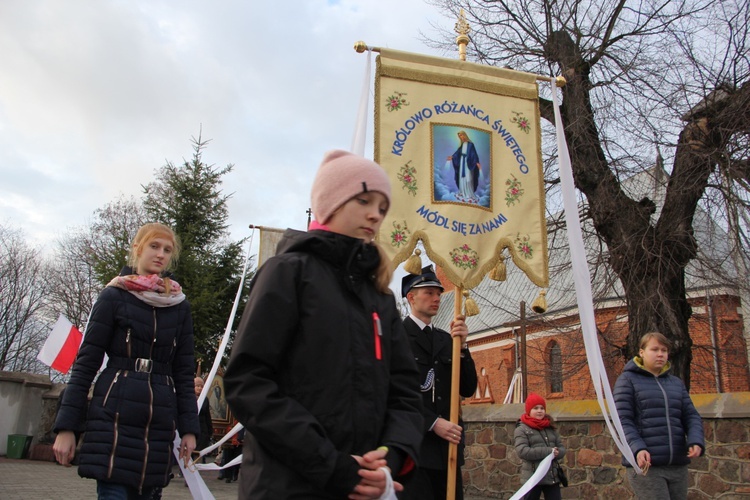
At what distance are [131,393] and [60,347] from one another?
805 cm

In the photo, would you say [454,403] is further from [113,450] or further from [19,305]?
[19,305]

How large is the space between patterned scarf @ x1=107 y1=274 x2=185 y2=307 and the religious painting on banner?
1.63 m

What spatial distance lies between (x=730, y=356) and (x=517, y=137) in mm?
12059

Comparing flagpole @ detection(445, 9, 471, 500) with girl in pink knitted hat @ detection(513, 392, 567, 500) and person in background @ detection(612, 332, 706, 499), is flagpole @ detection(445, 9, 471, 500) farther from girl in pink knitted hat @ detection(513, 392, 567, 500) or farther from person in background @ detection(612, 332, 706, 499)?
girl in pink knitted hat @ detection(513, 392, 567, 500)

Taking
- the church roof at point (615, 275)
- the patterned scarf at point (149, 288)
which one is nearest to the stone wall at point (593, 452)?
the church roof at point (615, 275)

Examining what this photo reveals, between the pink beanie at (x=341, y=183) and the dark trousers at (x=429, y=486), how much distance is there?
2134 mm

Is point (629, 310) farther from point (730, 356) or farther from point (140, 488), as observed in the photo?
point (140, 488)

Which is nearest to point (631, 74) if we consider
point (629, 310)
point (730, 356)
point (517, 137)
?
point (629, 310)

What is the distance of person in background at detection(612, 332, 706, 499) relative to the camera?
4988mm

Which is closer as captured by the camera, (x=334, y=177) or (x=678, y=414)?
(x=334, y=177)

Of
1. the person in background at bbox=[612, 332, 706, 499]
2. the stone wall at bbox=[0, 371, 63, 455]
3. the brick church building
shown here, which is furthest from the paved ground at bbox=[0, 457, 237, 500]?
the person in background at bbox=[612, 332, 706, 499]

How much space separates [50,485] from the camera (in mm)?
9078

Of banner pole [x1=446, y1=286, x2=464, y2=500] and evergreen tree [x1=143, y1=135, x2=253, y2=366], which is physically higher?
evergreen tree [x1=143, y1=135, x2=253, y2=366]

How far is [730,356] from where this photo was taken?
1474 cm
